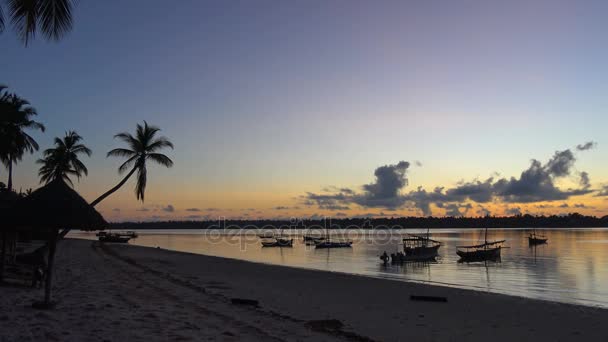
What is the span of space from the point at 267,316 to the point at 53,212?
6601 millimetres

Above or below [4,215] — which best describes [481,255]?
below

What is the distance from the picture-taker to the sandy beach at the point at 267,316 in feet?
33.0

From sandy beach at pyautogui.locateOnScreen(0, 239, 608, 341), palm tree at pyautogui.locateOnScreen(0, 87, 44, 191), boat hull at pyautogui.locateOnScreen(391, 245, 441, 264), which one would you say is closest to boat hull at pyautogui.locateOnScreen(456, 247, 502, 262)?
boat hull at pyautogui.locateOnScreen(391, 245, 441, 264)

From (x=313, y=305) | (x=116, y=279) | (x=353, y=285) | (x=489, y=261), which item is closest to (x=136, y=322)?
(x=313, y=305)

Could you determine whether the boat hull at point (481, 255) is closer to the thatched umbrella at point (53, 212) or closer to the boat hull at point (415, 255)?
the boat hull at point (415, 255)

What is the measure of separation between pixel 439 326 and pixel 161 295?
31.4ft

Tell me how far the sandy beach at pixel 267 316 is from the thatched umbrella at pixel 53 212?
2004 millimetres

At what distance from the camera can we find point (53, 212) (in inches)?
437

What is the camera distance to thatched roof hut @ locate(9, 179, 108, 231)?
11.0 metres

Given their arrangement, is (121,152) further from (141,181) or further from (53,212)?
(53,212)

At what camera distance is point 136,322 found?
→ 10.7 metres

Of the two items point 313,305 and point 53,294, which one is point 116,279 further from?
point 313,305

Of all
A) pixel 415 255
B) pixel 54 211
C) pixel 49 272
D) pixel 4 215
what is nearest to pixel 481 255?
pixel 415 255

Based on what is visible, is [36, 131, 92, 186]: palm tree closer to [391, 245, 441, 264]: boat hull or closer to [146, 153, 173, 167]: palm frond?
[146, 153, 173, 167]: palm frond
